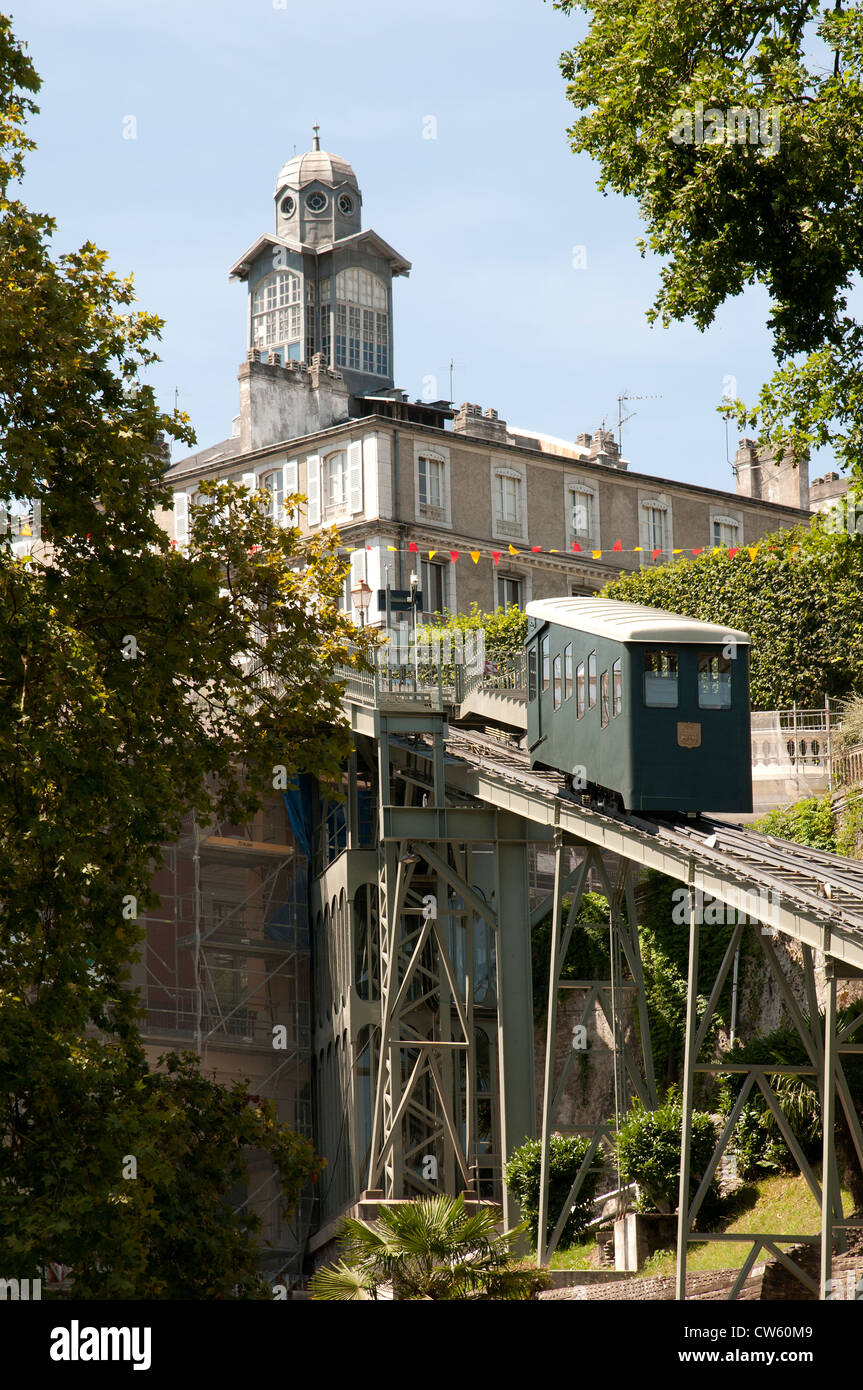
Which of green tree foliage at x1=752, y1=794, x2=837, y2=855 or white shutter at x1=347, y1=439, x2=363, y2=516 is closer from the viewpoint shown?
green tree foliage at x1=752, y1=794, x2=837, y2=855

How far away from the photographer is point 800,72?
24594 mm

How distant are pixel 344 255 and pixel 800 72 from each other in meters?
56.6

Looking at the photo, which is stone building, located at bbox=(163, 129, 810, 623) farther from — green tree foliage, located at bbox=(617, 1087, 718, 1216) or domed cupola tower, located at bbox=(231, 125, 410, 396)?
green tree foliage, located at bbox=(617, 1087, 718, 1216)

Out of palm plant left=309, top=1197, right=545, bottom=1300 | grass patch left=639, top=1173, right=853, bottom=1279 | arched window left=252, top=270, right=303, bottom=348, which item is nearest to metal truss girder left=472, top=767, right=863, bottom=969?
grass patch left=639, top=1173, right=853, bottom=1279

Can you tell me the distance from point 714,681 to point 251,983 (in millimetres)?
22071

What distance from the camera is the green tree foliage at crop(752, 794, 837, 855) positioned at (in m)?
39.3

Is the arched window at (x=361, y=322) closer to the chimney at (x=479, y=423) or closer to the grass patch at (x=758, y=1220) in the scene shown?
the chimney at (x=479, y=423)

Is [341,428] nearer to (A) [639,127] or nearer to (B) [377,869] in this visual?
(B) [377,869]

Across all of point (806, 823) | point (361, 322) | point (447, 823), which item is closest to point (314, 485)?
point (361, 322)

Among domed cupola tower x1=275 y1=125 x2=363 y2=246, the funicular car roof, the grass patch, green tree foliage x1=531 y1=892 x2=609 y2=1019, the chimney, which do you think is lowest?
the grass patch

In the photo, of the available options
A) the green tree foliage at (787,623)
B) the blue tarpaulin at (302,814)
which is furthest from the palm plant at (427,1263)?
the green tree foliage at (787,623)

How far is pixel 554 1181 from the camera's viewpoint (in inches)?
1340

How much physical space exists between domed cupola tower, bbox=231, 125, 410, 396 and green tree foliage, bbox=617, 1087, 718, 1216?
48.8 metres
